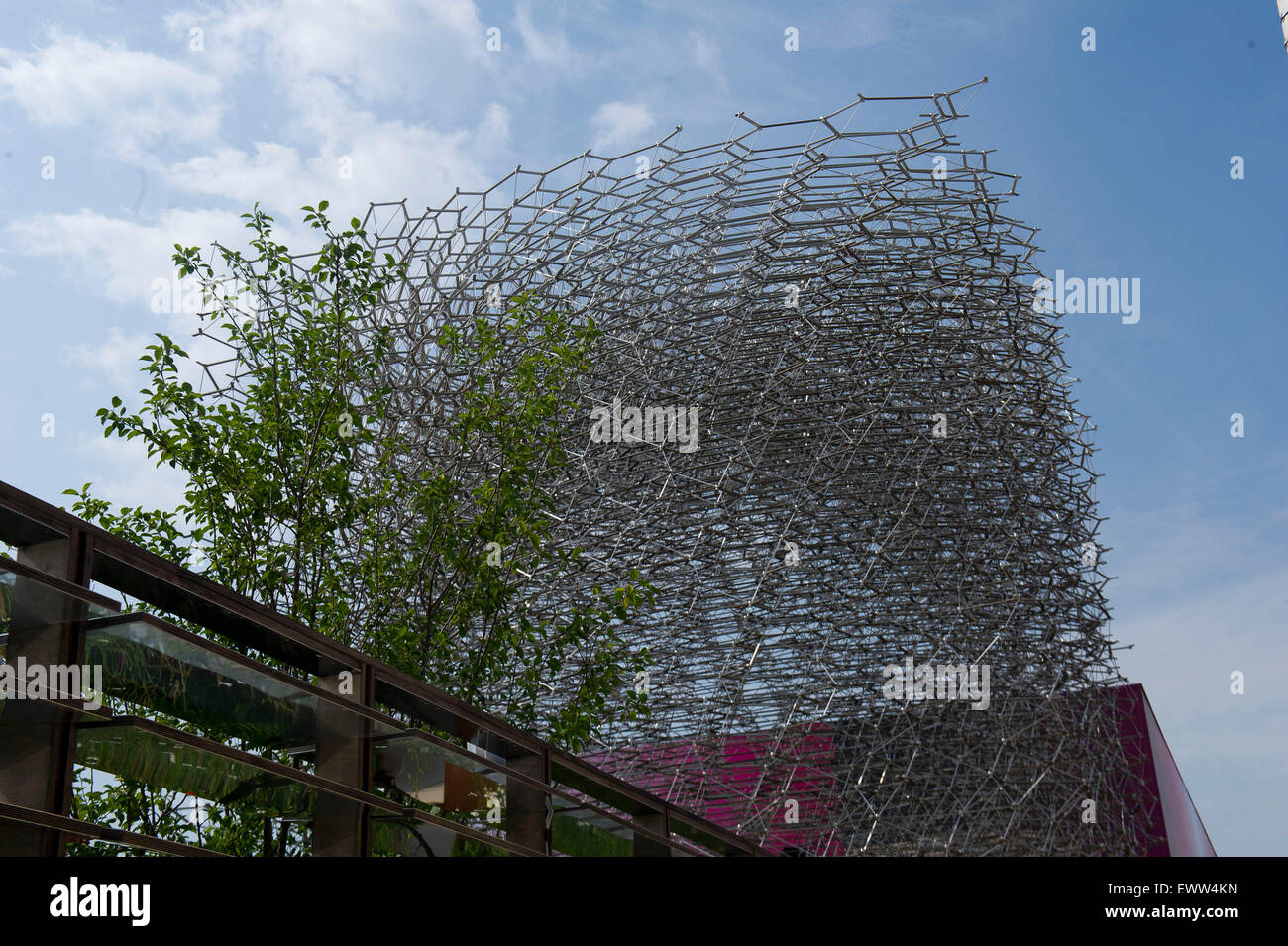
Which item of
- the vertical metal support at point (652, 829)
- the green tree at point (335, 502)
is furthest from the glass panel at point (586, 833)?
the green tree at point (335, 502)

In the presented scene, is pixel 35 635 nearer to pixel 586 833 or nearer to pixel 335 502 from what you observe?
pixel 586 833

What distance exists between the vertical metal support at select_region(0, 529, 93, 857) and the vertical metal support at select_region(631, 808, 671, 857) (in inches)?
118

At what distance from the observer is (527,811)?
4.43 meters

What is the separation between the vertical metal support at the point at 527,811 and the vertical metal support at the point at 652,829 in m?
0.83

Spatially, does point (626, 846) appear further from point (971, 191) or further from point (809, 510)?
point (971, 191)

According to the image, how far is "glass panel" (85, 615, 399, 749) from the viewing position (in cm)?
286

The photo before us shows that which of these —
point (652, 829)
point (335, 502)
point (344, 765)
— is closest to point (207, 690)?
point (344, 765)

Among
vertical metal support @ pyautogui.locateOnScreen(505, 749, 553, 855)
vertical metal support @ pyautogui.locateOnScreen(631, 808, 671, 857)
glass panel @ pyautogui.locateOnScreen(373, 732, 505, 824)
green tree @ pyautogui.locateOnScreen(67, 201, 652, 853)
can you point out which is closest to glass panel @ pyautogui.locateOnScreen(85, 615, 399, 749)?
glass panel @ pyautogui.locateOnScreen(373, 732, 505, 824)

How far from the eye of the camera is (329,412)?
955 centimetres

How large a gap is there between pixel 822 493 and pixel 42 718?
1773 centimetres

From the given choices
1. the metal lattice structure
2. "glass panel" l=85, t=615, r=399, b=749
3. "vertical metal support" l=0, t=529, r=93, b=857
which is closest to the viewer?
"vertical metal support" l=0, t=529, r=93, b=857

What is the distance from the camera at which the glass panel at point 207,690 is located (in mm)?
2859

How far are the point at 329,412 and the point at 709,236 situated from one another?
472 inches

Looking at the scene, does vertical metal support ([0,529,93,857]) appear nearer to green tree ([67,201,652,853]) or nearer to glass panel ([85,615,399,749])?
glass panel ([85,615,399,749])
